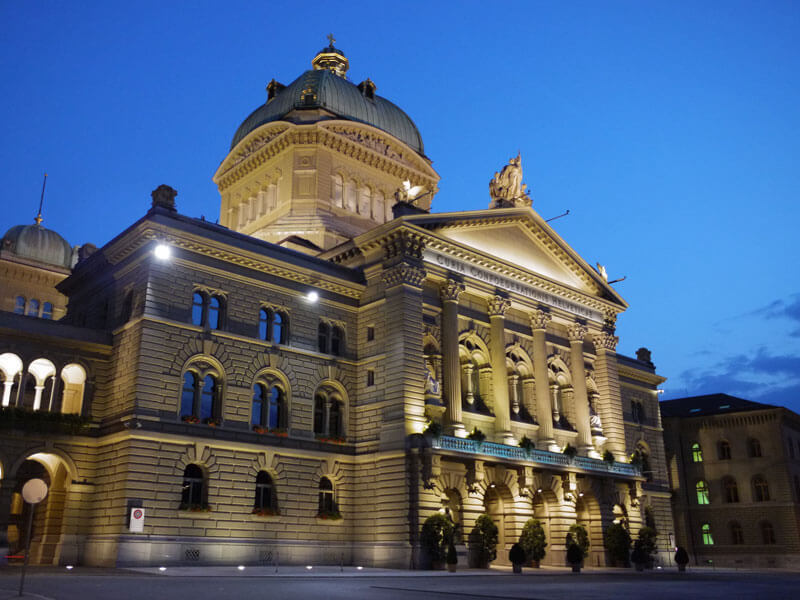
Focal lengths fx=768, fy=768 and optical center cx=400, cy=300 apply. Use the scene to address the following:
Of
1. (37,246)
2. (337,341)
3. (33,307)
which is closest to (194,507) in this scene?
(337,341)

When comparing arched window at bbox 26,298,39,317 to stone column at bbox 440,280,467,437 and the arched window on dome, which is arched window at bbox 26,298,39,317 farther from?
stone column at bbox 440,280,467,437

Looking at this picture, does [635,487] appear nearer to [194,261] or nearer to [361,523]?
[361,523]

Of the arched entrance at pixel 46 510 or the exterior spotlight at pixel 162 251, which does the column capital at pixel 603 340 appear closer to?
the exterior spotlight at pixel 162 251

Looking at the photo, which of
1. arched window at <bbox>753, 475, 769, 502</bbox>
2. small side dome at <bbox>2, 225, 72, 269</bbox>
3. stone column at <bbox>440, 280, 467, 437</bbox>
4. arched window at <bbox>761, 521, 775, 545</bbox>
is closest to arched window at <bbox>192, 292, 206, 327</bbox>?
stone column at <bbox>440, 280, 467, 437</bbox>

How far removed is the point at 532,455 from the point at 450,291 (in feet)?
34.0

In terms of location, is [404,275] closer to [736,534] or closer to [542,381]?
[542,381]

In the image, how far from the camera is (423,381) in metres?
40.5

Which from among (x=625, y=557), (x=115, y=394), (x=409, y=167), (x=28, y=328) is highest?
(x=409, y=167)

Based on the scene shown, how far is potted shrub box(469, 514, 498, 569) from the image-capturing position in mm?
38625

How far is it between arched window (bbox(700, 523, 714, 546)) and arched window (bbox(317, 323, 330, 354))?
45.6 m

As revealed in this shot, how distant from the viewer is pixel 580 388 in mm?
51000

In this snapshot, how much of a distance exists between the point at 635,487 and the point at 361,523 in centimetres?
2047

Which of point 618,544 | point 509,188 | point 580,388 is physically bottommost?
point 618,544

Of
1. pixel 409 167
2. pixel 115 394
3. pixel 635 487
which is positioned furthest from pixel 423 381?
pixel 409 167
